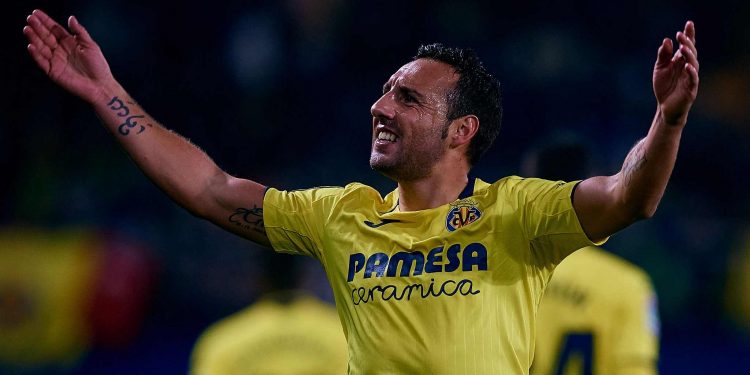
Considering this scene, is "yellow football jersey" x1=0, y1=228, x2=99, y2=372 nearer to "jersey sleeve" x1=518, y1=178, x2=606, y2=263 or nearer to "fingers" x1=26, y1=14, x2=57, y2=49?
"fingers" x1=26, y1=14, x2=57, y2=49

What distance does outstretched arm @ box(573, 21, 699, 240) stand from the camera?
3143mm

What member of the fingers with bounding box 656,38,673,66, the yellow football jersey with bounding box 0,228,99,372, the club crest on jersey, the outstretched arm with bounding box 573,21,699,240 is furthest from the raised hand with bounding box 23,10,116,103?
the yellow football jersey with bounding box 0,228,99,372

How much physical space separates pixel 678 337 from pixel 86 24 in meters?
6.42

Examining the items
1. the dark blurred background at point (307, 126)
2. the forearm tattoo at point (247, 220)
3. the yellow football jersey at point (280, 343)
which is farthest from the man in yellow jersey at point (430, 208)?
the dark blurred background at point (307, 126)

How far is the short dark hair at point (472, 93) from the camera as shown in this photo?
4121 mm

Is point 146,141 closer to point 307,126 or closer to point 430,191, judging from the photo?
point 430,191

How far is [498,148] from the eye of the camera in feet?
35.5

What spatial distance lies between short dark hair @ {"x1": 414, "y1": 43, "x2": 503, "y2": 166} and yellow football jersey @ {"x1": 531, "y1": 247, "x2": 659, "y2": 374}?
1091 millimetres

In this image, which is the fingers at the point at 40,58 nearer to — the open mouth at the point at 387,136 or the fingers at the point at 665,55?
the open mouth at the point at 387,136

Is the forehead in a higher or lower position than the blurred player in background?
higher

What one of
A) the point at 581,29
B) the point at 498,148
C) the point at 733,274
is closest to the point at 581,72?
the point at 581,29

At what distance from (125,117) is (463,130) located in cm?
126

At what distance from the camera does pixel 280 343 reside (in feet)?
18.2

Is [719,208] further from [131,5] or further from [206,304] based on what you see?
[131,5]
